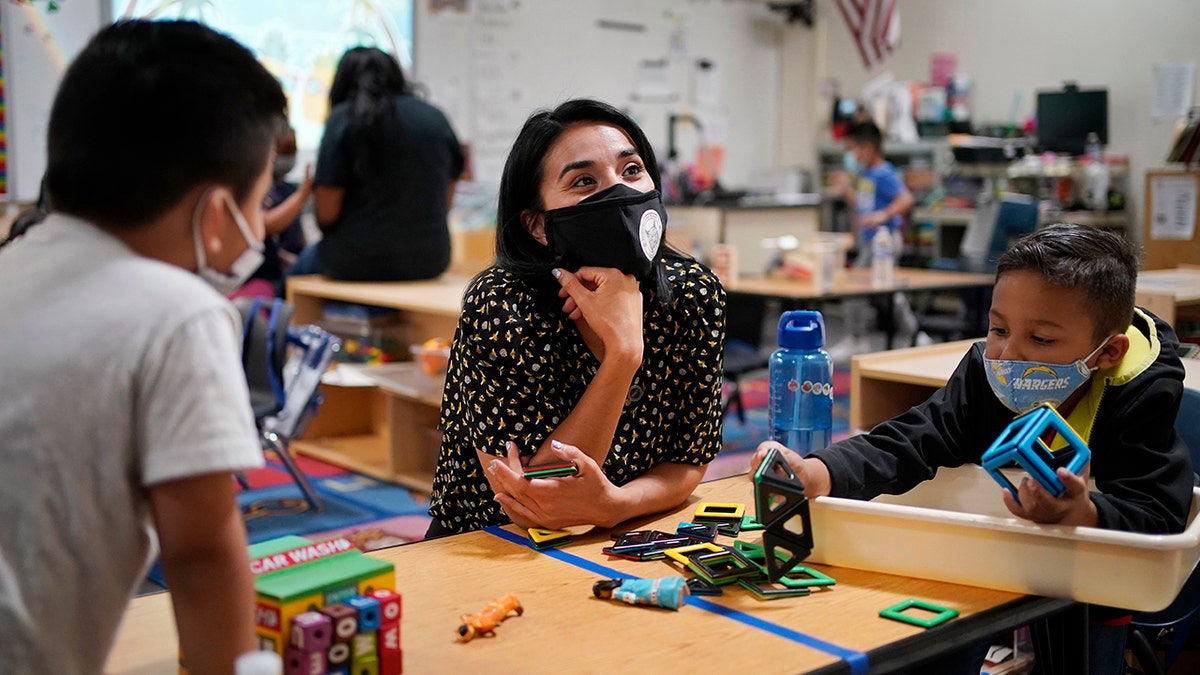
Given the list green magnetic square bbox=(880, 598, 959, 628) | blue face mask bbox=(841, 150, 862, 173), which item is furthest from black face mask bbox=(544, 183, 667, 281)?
blue face mask bbox=(841, 150, 862, 173)

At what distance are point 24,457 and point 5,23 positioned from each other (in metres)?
5.52

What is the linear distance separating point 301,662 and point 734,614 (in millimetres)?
505

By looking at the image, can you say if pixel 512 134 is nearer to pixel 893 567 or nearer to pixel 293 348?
pixel 293 348

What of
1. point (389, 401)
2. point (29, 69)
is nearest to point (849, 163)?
point (389, 401)

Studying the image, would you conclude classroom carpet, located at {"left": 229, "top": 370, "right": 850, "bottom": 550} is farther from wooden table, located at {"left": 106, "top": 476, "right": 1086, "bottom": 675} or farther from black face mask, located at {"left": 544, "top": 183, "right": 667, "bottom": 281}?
wooden table, located at {"left": 106, "top": 476, "right": 1086, "bottom": 675}

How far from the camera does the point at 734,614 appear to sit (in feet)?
4.18

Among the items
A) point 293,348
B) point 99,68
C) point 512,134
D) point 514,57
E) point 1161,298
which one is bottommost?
point 293,348

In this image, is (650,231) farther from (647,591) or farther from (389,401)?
(389,401)

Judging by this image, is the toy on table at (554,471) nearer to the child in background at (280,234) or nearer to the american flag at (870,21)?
the child in background at (280,234)

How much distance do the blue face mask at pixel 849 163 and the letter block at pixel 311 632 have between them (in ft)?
27.0

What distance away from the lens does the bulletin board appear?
199 inches

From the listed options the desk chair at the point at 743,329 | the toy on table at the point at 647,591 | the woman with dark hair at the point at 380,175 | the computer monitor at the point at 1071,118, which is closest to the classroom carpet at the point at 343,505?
the desk chair at the point at 743,329

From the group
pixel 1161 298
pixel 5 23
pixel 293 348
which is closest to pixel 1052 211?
pixel 1161 298

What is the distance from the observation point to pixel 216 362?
2.79 feet
